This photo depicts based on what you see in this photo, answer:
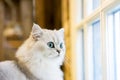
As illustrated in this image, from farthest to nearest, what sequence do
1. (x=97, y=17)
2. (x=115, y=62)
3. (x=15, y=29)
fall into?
1. (x=15, y=29)
2. (x=97, y=17)
3. (x=115, y=62)

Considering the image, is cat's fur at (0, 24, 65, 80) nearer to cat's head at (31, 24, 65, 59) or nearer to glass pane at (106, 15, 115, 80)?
cat's head at (31, 24, 65, 59)

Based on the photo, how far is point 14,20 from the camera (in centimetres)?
763

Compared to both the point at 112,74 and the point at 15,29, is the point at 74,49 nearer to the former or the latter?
the point at 112,74

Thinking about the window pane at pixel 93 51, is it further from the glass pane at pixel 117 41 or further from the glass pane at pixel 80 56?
the glass pane at pixel 117 41

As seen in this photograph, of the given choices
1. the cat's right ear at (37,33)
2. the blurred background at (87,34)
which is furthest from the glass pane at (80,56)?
the cat's right ear at (37,33)

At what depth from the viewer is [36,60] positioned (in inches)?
67.3

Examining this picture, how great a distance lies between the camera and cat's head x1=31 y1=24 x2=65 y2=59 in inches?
67.1

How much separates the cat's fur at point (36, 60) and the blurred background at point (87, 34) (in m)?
0.30

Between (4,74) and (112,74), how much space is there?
62cm

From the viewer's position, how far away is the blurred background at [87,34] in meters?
1.60

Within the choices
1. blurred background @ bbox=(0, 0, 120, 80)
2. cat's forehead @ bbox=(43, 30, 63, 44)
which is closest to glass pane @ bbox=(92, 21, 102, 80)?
blurred background @ bbox=(0, 0, 120, 80)

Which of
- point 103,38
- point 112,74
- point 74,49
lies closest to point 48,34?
point 103,38

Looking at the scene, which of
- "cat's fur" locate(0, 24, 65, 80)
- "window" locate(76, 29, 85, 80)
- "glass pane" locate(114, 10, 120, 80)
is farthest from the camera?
"window" locate(76, 29, 85, 80)

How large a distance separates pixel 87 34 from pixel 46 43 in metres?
0.59
